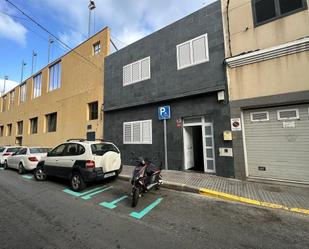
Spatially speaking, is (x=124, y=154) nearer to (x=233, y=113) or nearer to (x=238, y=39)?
(x=233, y=113)

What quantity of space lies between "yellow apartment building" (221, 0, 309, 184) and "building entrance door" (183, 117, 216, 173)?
46.0 inches

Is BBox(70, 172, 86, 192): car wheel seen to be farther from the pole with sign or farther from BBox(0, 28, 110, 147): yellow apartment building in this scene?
BBox(0, 28, 110, 147): yellow apartment building

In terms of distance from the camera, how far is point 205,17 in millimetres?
8320

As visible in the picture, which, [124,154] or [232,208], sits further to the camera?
[124,154]

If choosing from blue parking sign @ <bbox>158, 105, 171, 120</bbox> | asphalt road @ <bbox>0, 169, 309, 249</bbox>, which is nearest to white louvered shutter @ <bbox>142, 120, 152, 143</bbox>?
blue parking sign @ <bbox>158, 105, 171, 120</bbox>

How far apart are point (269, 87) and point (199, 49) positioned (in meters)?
3.48

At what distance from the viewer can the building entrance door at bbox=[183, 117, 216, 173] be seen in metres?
8.02

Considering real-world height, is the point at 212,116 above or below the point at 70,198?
above

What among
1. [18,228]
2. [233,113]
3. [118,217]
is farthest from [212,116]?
[18,228]

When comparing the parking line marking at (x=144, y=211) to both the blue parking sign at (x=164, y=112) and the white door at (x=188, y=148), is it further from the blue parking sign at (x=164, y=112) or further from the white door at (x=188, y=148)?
the blue parking sign at (x=164, y=112)

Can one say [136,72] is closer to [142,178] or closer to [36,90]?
[142,178]

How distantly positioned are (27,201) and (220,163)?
22.1 feet

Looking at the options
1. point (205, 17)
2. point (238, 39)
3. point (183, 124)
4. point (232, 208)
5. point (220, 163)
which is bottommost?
point (232, 208)

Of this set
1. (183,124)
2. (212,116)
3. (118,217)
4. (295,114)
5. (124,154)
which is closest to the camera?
(118,217)
